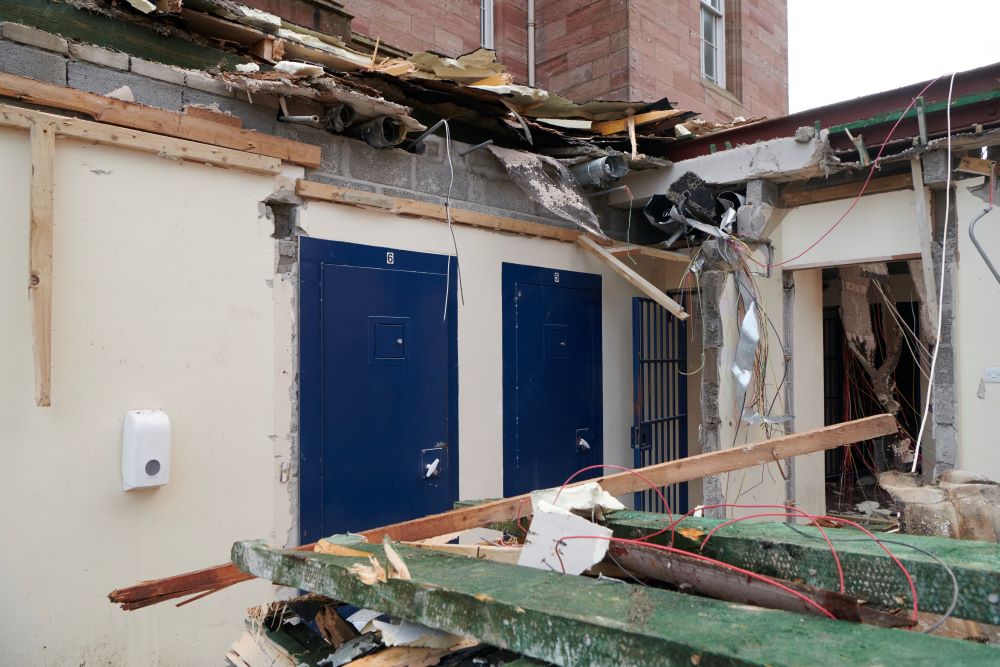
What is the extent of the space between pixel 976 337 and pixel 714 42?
314 inches

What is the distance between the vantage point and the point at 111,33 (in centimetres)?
360

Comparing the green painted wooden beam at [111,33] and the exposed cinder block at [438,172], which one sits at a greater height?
the green painted wooden beam at [111,33]

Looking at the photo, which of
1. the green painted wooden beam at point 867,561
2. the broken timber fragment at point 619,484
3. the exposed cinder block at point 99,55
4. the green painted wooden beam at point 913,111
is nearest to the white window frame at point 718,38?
the green painted wooden beam at point 913,111

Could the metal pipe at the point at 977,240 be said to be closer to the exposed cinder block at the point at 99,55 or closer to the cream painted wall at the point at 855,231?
the cream painted wall at the point at 855,231

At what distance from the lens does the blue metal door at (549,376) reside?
5.31 meters

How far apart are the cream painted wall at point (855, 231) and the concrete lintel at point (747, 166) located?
1.55 ft

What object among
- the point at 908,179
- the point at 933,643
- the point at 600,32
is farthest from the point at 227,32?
the point at 600,32

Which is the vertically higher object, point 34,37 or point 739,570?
point 34,37

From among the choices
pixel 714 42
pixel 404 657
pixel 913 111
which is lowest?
pixel 404 657

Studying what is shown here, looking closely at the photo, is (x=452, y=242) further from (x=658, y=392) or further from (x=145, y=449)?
(x=658, y=392)

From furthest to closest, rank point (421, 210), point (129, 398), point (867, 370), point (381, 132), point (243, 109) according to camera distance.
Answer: point (867, 370) < point (421, 210) < point (381, 132) < point (243, 109) < point (129, 398)

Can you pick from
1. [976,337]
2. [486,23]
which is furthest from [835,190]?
[486,23]

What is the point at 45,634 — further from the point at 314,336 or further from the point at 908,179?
the point at 908,179

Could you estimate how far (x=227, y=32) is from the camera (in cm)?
394
